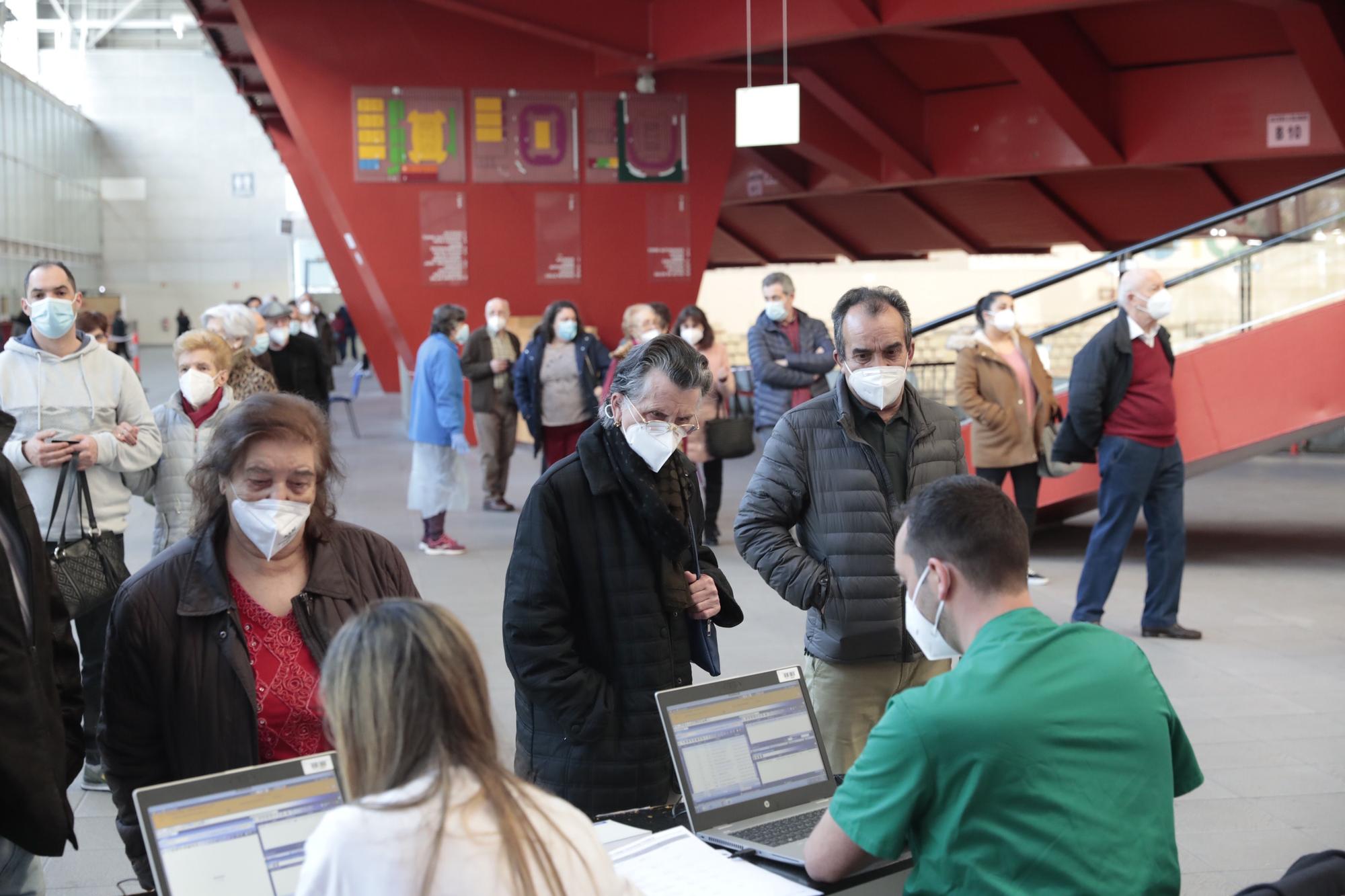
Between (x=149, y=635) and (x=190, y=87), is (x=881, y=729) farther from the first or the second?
(x=190, y=87)

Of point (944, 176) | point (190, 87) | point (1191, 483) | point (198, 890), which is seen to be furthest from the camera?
point (190, 87)

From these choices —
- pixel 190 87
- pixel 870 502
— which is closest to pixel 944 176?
pixel 870 502

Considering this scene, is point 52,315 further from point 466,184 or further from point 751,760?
point 466,184

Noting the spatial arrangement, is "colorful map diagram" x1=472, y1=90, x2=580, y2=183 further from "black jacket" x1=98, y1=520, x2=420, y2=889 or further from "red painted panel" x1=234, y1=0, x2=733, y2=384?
"black jacket" x1=98, y1=520, x2=420, y2=889

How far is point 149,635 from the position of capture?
2.50m

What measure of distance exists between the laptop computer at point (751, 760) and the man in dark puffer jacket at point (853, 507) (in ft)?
2.47

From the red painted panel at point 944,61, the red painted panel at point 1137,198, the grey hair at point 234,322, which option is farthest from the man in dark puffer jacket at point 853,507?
the red painted panel at point 1137,198

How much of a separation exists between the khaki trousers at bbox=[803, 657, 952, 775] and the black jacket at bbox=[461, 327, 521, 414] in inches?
267

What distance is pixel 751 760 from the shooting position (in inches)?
103

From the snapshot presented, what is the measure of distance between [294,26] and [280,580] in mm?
10977

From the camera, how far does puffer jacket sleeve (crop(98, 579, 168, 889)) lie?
8.18 ft

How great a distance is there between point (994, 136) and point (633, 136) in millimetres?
3547

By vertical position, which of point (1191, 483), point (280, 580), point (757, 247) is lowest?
point (1191, 483)

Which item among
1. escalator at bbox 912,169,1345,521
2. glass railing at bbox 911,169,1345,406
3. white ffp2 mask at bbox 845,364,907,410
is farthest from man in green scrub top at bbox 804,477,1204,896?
glass railing at bbox 911,169,1345,406
